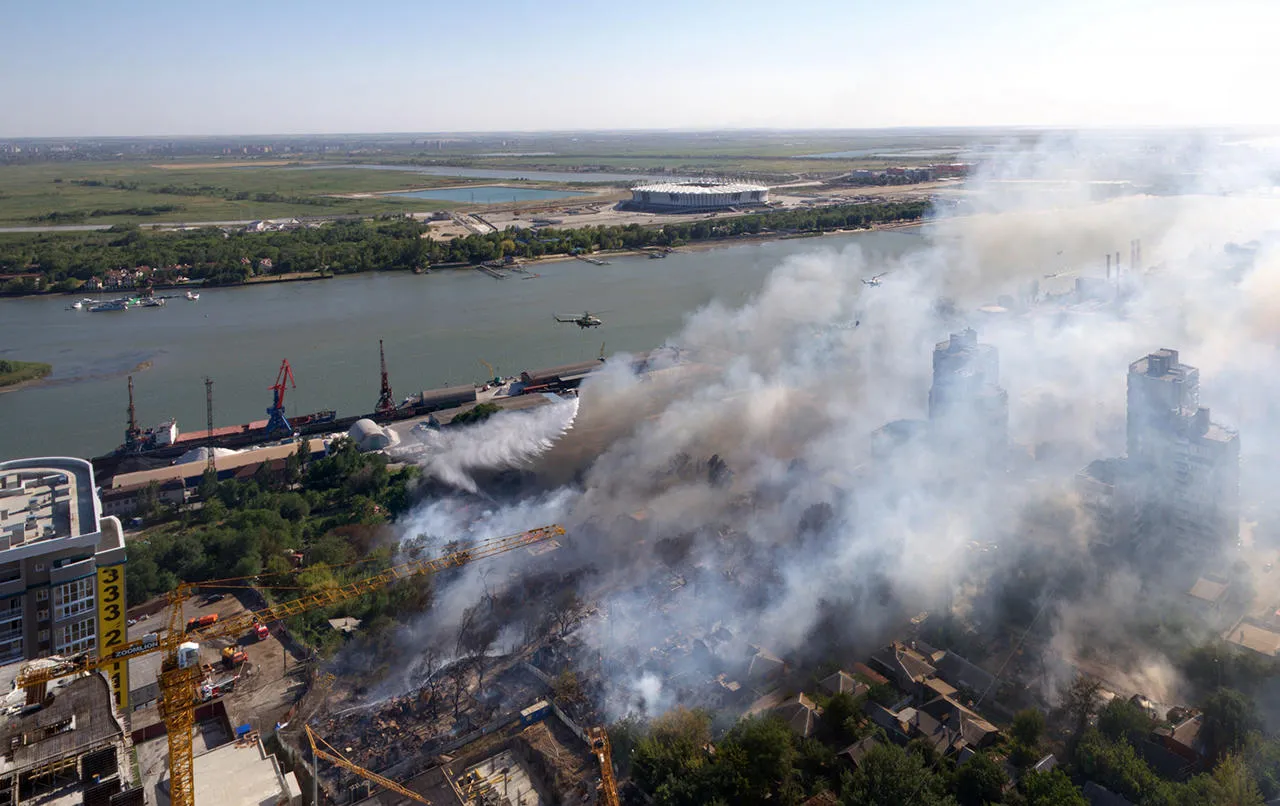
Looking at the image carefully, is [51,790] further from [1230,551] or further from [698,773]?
[1230,551]

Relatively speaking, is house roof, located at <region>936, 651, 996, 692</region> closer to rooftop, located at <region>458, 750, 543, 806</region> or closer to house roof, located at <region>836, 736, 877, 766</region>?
house roof, located at <region>836, 736, 877, 766</region>

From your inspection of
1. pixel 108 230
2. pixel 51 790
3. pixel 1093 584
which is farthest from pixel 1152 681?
pixel 108 230

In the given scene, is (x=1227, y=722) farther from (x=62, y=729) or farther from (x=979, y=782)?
(x=62, y=729)

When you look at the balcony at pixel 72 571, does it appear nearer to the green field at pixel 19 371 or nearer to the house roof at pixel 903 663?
the house roof at pixel 903 663

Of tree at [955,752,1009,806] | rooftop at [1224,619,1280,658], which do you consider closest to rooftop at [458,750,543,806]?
tree at [955,752,1009,806]

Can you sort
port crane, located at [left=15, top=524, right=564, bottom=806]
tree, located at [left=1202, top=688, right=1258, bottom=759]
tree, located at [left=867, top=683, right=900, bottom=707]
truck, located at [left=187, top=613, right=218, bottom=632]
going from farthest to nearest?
truck, located at [left=187, top=613, right=218, bottom=632] < tree, located at [left=867, top=683, right=900, bottom=707] < tree, located at [left=1202, top=688, right=1258, bottom=759] < port crane, located at [left=15, top=524, right=564, bottom=806]

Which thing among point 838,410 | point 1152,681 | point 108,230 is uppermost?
point 108,230

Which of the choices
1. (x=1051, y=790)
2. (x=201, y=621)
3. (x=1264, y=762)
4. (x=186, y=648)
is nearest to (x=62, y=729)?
(x=186, y=648)
